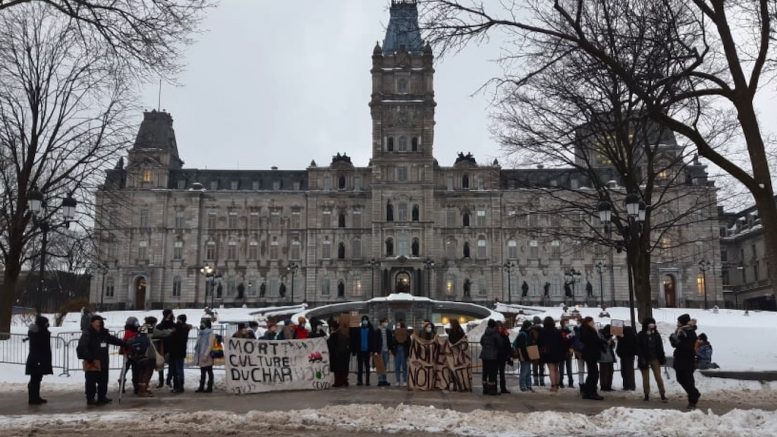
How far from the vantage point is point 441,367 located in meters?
16.3

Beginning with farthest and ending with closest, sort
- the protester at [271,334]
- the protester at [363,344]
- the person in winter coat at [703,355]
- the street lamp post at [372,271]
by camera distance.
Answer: the street lamp post at [372,271]
the person in winter coat at [703,355]
the protester at [271,334]
the protester at [363,344]

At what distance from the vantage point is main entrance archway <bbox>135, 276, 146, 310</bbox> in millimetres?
69562

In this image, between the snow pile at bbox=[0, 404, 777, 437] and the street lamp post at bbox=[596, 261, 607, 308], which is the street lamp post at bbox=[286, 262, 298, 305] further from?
the snow pile at bbox=[0, 404, 777, 437]

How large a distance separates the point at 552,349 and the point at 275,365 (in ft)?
20.7

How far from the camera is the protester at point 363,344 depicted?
1695 centimetres

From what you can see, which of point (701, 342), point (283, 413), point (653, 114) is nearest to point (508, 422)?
point (283, 413)

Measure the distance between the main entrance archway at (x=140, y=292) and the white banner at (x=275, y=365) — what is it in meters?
58.0

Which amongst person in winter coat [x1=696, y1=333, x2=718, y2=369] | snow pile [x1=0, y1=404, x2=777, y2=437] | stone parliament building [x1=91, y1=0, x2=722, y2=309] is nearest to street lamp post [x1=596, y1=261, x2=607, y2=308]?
stone parliament building [x1=91, y1=0, x2=722, y2=309]

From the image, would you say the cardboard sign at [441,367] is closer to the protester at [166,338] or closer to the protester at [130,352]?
the protester at [166,338]

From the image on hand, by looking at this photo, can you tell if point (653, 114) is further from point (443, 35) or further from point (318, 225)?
point (318, 225)

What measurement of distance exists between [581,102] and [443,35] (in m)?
8.30

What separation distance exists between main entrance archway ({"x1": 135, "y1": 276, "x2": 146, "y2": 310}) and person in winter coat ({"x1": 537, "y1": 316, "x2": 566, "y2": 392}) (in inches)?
2383

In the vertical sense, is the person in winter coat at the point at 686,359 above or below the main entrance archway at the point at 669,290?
below

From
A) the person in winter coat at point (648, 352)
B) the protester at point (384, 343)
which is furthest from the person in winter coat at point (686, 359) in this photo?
the protester at point (384, 343)
